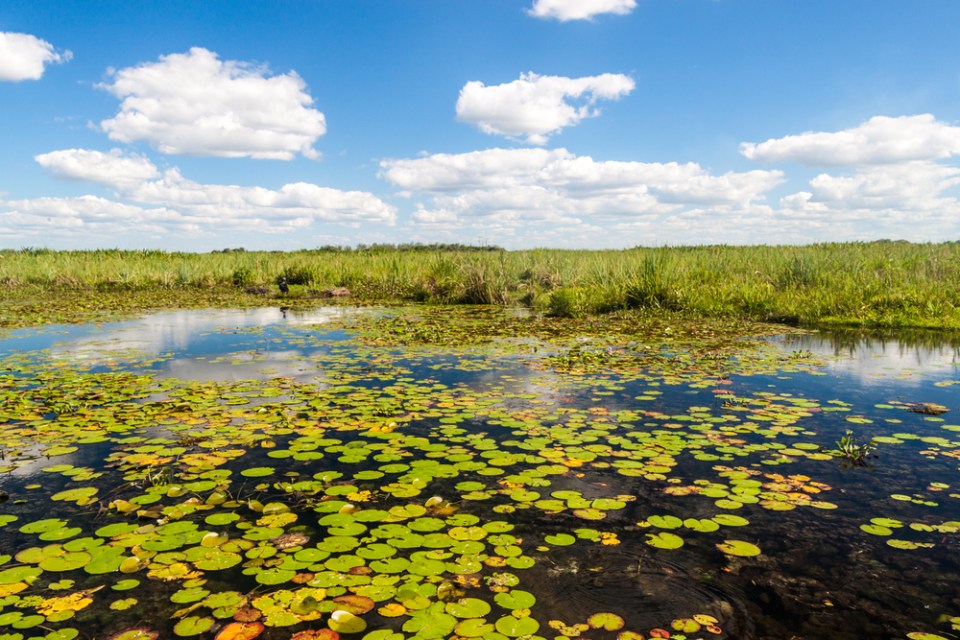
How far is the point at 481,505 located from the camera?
3.16 metres

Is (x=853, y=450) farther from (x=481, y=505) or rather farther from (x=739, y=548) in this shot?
(x=481, y=505)

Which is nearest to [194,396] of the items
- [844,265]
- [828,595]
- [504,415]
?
[504,415]

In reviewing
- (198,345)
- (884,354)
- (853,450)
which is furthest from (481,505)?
(884,354)

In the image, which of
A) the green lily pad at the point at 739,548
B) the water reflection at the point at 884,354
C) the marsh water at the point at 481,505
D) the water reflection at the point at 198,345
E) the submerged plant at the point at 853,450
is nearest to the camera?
the marsh water at the point at 481,505

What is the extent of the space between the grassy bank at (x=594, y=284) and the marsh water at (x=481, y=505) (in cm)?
503

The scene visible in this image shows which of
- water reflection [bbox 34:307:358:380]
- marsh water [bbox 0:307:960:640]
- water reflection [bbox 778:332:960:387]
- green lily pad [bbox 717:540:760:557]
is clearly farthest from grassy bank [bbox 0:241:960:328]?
green lily pad [bbox 717:540:760:557]

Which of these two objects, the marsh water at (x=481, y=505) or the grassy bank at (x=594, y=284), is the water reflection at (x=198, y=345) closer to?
the marsh water at (x=481, y=505)

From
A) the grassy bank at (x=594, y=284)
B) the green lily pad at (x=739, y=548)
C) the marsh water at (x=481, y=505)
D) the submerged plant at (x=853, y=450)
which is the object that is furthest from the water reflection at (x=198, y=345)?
the submerged plant at (x=853, y=450)

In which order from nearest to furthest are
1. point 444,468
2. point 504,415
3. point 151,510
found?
point 151,510, point 444,468, point 504,415

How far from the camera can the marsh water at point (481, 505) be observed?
7.32 ft

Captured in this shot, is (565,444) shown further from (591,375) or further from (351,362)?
(351,362)

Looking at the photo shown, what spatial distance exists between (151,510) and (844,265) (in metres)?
15.4

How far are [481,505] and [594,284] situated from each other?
1103 centimetres

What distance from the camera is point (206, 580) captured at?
244 centimetres
